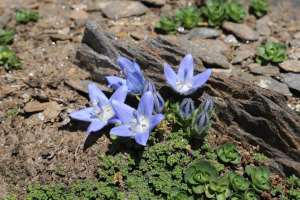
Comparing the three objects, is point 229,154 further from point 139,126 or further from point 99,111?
point 99,111

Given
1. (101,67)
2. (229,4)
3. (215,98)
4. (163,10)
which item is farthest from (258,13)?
(101,67)

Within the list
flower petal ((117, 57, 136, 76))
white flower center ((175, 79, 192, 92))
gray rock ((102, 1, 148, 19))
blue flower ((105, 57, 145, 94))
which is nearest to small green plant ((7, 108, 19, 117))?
blue flower ((105, 57, 145, 94))

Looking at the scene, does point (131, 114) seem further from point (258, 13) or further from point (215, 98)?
point (258, 13)

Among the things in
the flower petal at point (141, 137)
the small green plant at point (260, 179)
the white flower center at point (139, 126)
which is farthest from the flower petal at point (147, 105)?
the small green plant at point (260, 179)

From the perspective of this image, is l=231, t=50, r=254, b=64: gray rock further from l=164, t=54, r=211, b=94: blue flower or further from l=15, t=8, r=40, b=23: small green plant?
l=15, t=8, r=40, b=23: small green plant

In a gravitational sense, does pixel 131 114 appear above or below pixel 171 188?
above

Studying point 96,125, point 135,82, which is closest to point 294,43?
point 135,82
